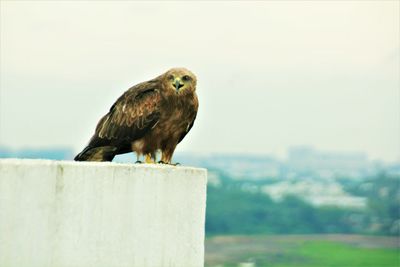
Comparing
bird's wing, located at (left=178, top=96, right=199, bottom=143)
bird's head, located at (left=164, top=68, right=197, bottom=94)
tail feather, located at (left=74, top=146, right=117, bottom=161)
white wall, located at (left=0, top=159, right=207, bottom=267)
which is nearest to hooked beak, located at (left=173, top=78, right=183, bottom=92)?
bird's head, located at (left=164, top=68, right=197, bottom=94)

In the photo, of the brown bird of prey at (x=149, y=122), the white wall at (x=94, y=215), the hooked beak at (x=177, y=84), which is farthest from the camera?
the brown bird of prey at (x=149, y=122)

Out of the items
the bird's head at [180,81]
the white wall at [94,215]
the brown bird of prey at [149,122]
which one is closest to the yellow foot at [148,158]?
the brown bird of prey at [149,122]

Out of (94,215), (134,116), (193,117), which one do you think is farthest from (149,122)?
(94,215)

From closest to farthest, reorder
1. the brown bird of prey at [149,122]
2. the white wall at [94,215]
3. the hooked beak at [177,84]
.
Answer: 1. the white wall at [94,215]
2. the hooked beak at [177,84]
3. the brown bird of prey at [149,122]

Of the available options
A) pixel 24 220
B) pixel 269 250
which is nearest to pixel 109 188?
pixel 24 220

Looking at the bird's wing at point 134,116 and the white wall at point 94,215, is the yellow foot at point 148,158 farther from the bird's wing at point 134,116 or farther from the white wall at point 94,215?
the white wall at point 94,215

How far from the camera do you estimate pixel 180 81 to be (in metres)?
8.23

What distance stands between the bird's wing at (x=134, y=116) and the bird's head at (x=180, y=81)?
0.79ft

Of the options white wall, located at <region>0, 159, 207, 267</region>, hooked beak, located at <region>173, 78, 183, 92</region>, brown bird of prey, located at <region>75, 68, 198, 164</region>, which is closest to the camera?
white wall, located at <region>0, 159, 207, 267</region>

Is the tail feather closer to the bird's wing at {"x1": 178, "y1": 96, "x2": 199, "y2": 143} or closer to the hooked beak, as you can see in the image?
the bird's wing at {"x1": 178, "y1": 96, "x2": 199, "y2": 143}

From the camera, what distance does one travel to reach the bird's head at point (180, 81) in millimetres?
8219

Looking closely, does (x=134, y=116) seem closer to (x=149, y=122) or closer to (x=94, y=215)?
(x=149, y=122)

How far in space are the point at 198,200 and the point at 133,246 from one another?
65 centimetres

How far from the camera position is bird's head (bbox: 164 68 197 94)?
27.0 ft
